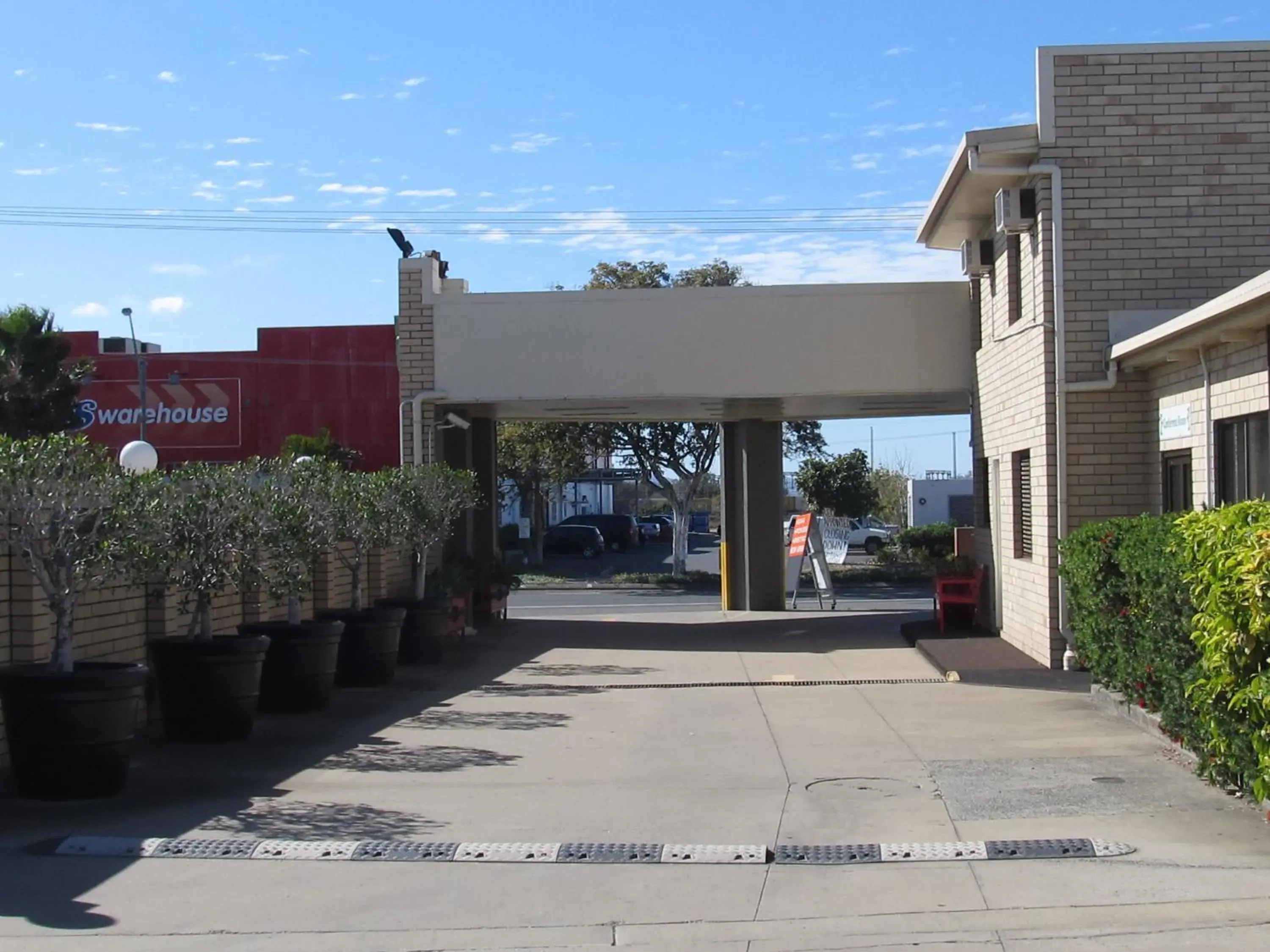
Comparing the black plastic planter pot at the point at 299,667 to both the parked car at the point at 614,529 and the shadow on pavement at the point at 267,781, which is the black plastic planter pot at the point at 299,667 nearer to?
the shadow on pavement at the point at 267,781

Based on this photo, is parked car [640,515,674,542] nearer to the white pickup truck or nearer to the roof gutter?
the white pickup truck

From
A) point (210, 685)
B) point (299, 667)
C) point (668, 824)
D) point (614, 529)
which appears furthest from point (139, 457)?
point (614, 529)

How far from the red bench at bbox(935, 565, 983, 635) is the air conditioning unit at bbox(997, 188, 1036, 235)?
530 cm

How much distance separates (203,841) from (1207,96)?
11672 mm

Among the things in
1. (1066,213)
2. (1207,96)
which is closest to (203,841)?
(1066,213)

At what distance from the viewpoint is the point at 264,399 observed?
33562 millimetres

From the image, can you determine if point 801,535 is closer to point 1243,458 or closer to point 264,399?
point 264,399

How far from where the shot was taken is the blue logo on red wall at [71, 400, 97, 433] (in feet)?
111

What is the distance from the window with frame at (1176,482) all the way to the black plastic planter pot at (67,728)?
29.8ft

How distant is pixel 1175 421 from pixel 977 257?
459 centimetres

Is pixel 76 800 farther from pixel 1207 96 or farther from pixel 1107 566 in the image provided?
pixel 1207 96

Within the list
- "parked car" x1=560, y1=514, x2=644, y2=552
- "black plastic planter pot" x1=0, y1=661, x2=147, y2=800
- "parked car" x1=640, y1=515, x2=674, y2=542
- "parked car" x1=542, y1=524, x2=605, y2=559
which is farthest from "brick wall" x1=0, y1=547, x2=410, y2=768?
"parked car" x1=640, y1=515, x2=674, y2=542

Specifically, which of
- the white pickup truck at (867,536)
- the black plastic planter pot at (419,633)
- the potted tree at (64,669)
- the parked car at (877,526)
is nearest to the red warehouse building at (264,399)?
the black plastic planter pot at (419,633)

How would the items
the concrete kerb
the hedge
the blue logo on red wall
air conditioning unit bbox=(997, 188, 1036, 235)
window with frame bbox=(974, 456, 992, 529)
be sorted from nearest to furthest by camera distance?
1. the hedge
2. the concrete kerb
3. air conditioning unit bbox=(997, 188, 1036, 235)
4. window with frame bbox=(974, 456, 992, 529)
5. the blue logo on red wall
